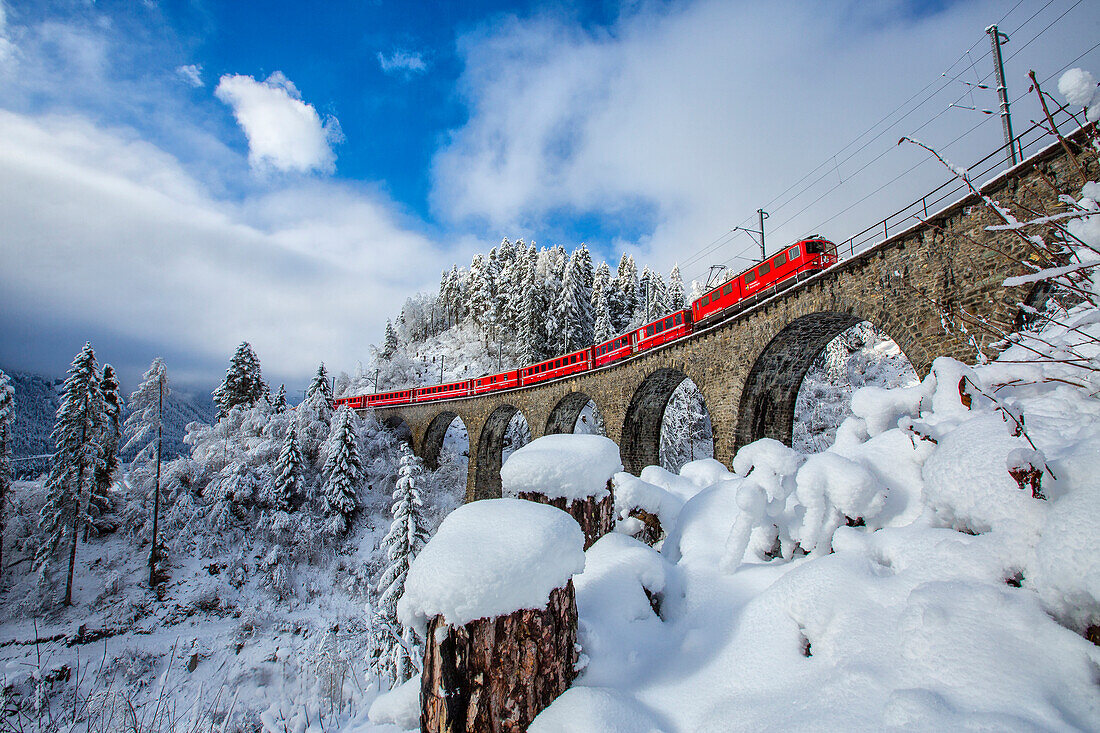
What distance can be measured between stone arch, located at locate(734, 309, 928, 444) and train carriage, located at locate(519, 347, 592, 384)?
854cm

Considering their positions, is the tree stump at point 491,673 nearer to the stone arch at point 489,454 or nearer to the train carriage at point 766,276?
the train carriage at point 766,276

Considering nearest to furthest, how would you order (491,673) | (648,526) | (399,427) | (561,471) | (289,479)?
(491,673)
(561,471)
(648,526)
(289,479)
(399,427)

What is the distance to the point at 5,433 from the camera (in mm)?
17969

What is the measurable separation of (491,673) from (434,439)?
3087cm

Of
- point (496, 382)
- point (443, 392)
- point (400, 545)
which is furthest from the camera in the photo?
point (443, 392)

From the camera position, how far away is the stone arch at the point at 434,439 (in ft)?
102

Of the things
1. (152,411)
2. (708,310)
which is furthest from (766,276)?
(152,411)

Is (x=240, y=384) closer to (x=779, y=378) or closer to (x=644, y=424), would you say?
(x=644, y=424)

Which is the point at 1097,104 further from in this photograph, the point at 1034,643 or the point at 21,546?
the point at 21,546

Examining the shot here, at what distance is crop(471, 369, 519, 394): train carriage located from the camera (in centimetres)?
2522

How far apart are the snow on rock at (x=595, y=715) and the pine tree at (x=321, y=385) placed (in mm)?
30451

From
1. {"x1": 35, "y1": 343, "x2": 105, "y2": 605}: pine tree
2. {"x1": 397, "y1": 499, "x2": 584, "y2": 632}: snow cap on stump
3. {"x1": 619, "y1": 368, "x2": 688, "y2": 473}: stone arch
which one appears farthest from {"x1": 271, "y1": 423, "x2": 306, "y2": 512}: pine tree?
{"x1": 397, "y1": 499, "x2": 584, "y2": 632}: snow cap on stump

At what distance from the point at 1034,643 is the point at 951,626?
0.21 m

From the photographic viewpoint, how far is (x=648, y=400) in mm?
18344
